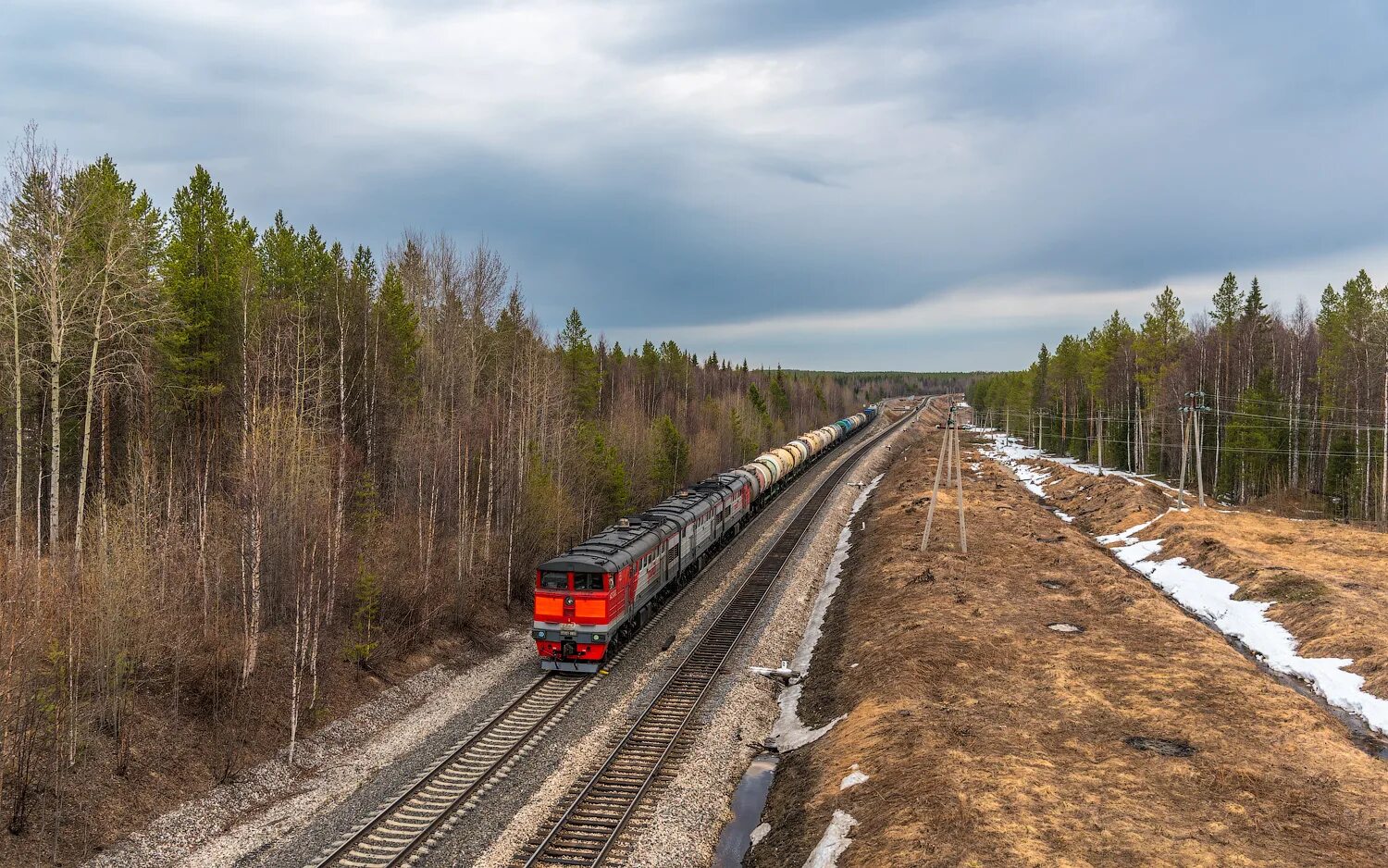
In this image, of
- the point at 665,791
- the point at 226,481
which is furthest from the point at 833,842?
the point at 226,481

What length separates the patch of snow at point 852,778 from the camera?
52.5 feet

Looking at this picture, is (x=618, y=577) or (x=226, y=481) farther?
(x=226, y=481)

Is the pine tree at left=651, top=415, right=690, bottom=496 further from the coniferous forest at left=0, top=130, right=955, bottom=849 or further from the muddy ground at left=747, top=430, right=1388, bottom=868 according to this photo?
the muddy ground at left=747, top=430, right=1388, bottom=868

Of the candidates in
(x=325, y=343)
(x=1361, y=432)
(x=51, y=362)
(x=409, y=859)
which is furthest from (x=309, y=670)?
(x=1361, y=432)

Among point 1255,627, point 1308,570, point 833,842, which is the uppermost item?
point 1308,570

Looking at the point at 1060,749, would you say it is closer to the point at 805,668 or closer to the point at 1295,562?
the point at 805,668

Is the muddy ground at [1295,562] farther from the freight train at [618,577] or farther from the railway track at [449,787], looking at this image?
the railway track at [449,787]

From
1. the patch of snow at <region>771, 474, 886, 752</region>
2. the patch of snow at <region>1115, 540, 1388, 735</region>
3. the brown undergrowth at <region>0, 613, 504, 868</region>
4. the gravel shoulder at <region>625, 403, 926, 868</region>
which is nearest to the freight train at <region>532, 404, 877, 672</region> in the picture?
the gravel shoulder at <region>625, 403, 926, 868</region>

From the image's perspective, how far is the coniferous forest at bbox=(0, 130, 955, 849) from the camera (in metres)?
15.5

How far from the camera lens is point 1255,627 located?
29703 mm

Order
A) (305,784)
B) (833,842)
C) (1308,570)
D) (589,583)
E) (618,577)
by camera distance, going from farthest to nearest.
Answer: (1308,570) → (618,577) → (589,583) → (305,784) → (833,842)

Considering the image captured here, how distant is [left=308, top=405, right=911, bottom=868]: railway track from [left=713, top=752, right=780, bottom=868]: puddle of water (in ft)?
17.7

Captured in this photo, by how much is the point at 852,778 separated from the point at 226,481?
92.6 feet

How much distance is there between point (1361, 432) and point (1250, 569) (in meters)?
30.8
